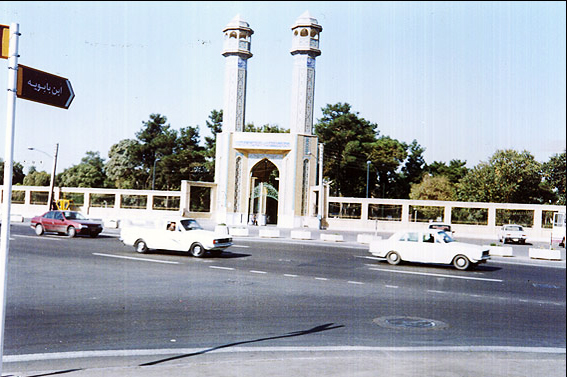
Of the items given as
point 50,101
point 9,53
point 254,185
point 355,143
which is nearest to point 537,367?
point 50,101

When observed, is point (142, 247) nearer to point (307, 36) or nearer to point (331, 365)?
point (331, 365)

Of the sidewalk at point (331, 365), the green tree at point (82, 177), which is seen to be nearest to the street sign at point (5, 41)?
the sidewalk at point (331, 365)

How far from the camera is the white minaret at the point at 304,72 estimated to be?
51.2 meters

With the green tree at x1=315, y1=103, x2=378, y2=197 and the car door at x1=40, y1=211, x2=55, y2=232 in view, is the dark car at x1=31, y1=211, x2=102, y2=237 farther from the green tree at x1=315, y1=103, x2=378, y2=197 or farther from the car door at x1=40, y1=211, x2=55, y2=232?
the green tree at x1=315, y1=103, x2=378, y2=197

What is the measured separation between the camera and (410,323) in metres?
9.30

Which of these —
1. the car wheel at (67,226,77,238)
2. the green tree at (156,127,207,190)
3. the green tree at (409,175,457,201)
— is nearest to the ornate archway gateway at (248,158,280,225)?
the green tree at (156,127,207,190)

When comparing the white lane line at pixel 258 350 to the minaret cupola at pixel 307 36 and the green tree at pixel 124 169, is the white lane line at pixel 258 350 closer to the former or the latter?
the minaret cupola at pixel 307 36

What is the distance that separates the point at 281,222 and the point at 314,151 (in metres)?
7.98

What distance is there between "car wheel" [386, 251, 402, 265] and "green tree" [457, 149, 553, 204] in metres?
11.7

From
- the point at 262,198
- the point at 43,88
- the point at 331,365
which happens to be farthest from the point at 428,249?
the point at 262,198

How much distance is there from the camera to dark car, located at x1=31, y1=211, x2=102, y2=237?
28.0 metres

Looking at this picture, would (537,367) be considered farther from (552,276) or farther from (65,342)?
(552,276)

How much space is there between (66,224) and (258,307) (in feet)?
69.6

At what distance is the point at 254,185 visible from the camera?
54.2 meters
